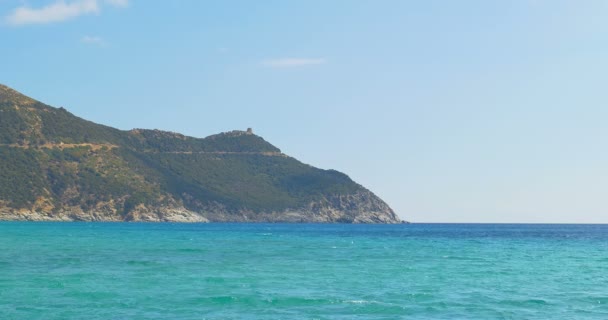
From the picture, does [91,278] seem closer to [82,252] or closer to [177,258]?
[177,258]

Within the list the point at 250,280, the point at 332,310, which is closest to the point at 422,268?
the point at 250,280

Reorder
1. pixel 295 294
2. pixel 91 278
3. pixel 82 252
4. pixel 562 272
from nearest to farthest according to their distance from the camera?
pixel 295 294
pixel 91 278
pixel 562 272
pixel 82 252

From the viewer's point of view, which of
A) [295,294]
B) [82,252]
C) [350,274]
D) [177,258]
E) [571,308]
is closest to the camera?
[571,308]

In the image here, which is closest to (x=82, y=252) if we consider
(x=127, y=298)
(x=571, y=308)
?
(x=127, y=298)

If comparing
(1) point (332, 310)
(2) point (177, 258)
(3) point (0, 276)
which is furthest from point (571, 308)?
(2) point (177, 258)

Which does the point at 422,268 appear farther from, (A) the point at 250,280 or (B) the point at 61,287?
(B) the point at 61,287

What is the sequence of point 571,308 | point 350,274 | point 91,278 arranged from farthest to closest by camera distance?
1. point 350,274
2. point 91,278
3. point 571,308

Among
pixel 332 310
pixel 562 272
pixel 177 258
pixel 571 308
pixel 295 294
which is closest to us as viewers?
pixel 332 310

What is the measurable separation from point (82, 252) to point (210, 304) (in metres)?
37.2

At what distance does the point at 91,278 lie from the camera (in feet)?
149

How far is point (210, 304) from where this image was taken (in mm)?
35312

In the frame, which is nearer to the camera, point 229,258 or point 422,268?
point 422,268

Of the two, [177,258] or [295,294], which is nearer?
[295,294]

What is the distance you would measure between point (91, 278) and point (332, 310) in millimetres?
18485
